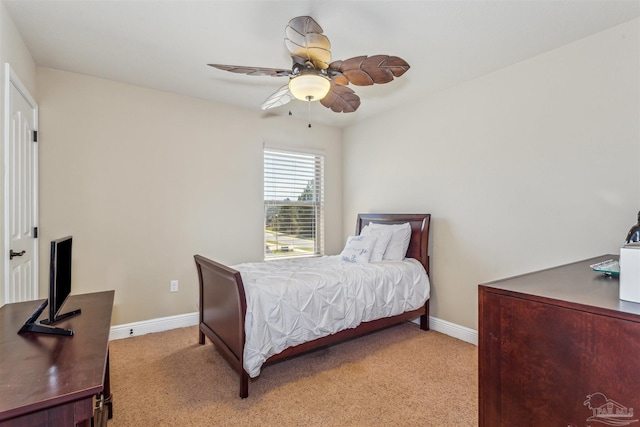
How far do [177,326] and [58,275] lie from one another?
85.7 inches

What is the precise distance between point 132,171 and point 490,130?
3.51 metres

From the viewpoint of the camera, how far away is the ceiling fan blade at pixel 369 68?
180 cm

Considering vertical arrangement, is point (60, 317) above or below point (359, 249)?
below

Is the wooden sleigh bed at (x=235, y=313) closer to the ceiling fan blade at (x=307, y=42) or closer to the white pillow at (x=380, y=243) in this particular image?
the white pillow at (x=380, y=243)

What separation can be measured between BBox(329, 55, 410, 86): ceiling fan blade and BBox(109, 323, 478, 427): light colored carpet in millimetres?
2116

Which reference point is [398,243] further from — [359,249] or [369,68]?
[369,68]

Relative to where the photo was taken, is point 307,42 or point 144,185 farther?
point 144,185

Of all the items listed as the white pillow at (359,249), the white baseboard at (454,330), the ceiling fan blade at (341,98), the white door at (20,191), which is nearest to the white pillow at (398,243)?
the white pillow at (359,249)

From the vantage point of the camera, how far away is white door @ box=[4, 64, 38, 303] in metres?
1.96

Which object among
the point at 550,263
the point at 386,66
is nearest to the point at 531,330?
the point at 386,66

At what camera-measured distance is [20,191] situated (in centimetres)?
227

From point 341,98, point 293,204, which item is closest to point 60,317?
point 341,98

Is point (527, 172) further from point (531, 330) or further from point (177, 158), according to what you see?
point (177, 158)

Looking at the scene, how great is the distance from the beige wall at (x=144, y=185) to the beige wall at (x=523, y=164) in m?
1.96
